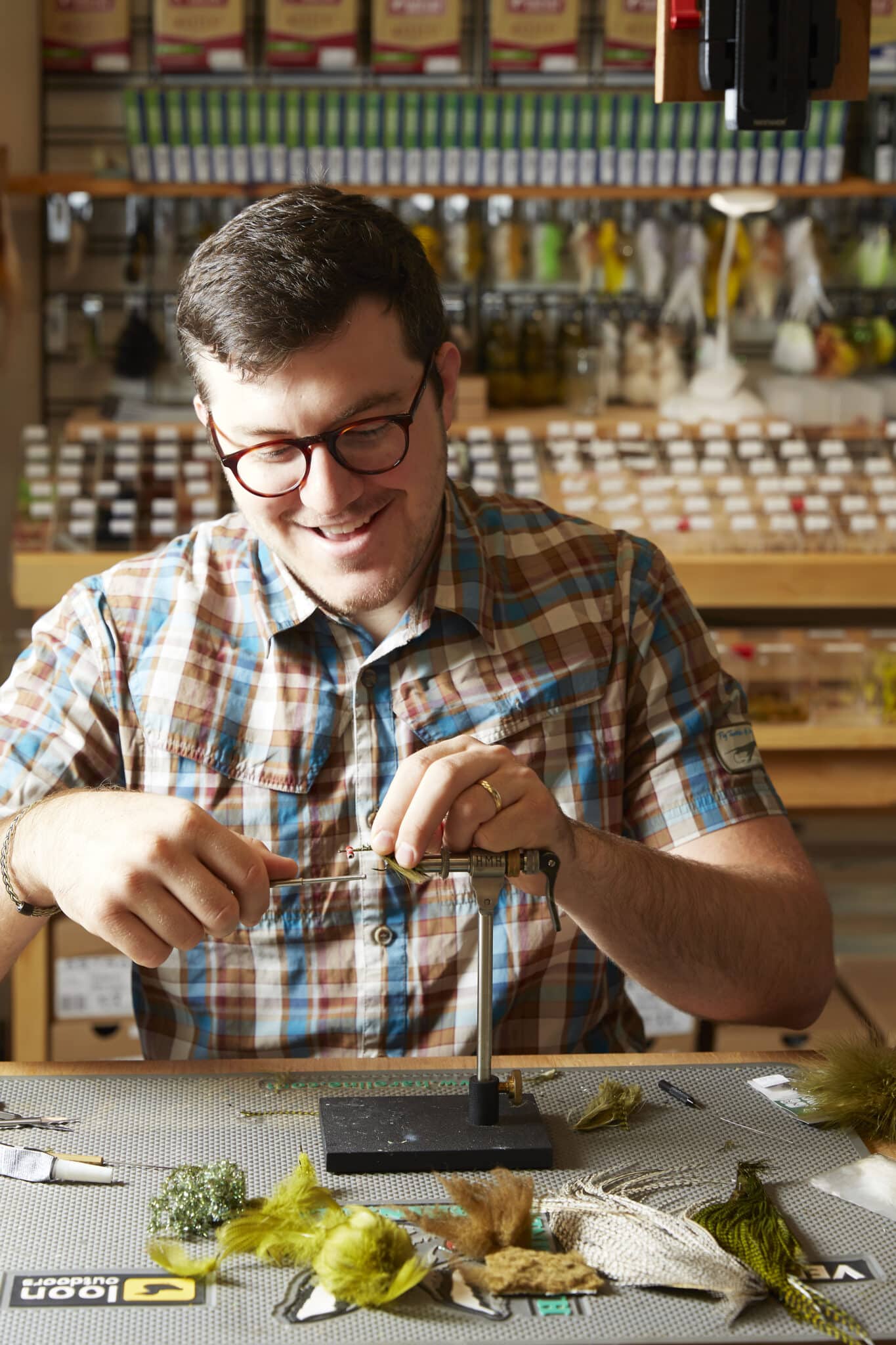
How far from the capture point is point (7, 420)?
3.79m

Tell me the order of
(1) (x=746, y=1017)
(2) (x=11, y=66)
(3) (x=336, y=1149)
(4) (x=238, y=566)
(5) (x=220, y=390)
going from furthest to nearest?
(2) (x=11, y=66) → (4) (x=238, y=566) → (1) (x=746, y=1017) → (5) (x=220, y=390) → (3) (x=336, y=1149)

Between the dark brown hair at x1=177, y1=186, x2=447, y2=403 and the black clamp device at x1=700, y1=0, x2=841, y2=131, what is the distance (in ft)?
1.28

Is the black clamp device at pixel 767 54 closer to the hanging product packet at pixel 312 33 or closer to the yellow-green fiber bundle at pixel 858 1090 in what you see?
the yellow-green fiber bundle at pixel 858 1090

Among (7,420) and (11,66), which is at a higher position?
(11,66)

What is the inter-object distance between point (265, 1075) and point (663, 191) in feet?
9.23

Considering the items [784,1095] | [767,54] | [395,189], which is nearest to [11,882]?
[784,1095]

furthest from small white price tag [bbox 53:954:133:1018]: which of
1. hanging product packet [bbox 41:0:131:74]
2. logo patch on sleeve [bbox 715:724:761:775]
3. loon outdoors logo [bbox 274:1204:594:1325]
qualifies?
hanging product packet [bbox 41:0:131:74]

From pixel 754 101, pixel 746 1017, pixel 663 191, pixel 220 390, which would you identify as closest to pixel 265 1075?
pixel 746 1017

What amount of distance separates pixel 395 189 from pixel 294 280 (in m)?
2.30

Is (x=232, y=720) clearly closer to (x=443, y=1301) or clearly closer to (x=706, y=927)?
(x=706, y=927)

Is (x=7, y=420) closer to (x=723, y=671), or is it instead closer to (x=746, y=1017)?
(x=723, y=671)

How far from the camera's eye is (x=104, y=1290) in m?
1.02

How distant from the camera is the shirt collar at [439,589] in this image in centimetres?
162

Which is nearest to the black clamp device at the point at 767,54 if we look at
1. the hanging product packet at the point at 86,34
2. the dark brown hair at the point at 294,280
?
the dark brown hair at the point at 294,280
